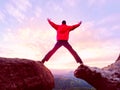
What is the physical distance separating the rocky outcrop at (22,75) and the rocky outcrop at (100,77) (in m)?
3.13

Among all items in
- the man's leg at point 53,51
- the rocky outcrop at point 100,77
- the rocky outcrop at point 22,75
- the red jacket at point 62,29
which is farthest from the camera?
the rocky outcrop at point 100,77

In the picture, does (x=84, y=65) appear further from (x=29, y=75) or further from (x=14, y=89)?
(x=14, y=89)

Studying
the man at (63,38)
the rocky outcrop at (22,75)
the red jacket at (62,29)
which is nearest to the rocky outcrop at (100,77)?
the man at (63,38)

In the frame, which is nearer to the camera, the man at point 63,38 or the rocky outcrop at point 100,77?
the man at point 63,38

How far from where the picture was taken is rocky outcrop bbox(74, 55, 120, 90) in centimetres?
2086

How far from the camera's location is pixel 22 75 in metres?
16.7

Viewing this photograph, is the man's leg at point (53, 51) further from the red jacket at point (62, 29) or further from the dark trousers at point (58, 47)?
the red jacket at point (62, 29)

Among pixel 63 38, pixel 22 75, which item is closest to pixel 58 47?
pixel 63 38

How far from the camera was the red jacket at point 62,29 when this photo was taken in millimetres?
19703

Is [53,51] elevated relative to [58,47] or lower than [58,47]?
lower

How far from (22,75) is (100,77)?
23.6 feet

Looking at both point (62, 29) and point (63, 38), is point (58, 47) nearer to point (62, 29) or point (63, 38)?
point (63, 38)

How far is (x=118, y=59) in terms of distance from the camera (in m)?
26.8

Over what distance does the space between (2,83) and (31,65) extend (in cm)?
277
